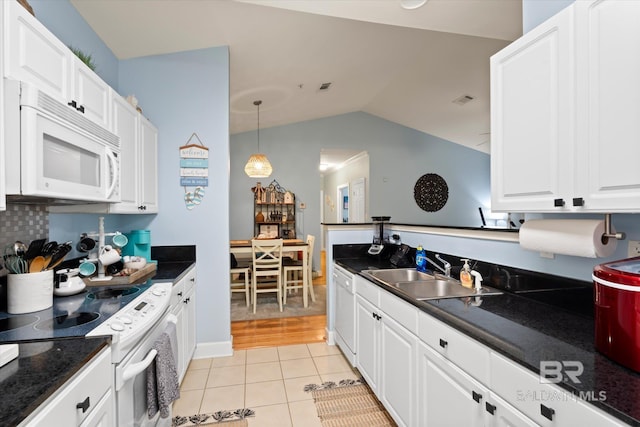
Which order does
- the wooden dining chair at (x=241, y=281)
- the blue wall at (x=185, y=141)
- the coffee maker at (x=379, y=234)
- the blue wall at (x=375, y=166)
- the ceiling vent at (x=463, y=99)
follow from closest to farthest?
the blue wall at (x=185, y=141), the coffee maker at (x=379, y=234), the wooden dining chair at (x=241, y=281), the ceiling vent at (x=463, y=99), the blue wall at (x=375, y=166)

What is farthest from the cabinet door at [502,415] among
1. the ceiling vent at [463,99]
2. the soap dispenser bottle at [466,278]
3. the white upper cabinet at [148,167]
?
the ceiling vent at [463,99]

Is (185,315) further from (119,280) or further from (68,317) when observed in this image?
(68,317)

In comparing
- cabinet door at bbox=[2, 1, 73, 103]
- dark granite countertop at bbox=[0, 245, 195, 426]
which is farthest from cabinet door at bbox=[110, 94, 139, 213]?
dark granite countertop at bbox=[0, 245, 195, 426]

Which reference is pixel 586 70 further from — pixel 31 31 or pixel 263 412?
pixel 263 412

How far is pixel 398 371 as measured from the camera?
1752mm

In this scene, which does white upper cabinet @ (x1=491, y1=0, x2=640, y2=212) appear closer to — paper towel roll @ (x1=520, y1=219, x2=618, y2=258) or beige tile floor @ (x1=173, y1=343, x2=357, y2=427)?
paper towel roll @ (x1=520, y1=219, x2=618, y2=258)

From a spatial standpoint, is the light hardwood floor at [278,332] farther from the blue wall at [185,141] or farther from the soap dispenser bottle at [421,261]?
the soap dispenser bottle at [421,261]

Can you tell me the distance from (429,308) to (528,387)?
1.74 feet

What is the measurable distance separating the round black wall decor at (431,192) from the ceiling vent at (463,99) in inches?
73.5

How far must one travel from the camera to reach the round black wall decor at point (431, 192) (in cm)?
652

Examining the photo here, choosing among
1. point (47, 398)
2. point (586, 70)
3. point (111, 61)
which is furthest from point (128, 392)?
point (111, 61)

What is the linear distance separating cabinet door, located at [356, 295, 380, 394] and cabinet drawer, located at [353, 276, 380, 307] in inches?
1.5

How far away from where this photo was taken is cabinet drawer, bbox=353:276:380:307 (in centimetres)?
205
